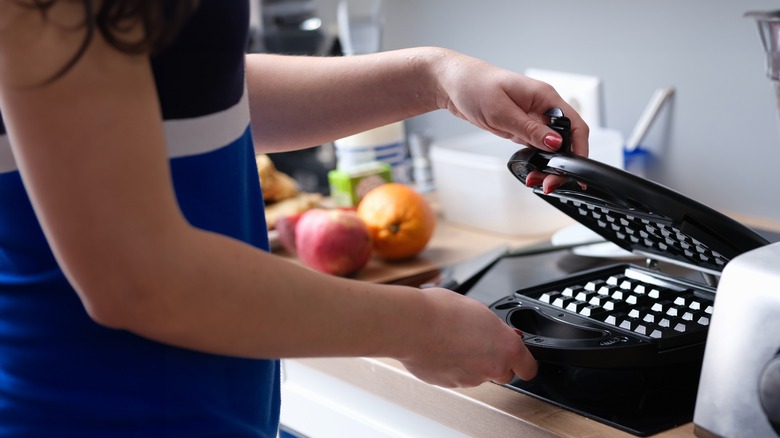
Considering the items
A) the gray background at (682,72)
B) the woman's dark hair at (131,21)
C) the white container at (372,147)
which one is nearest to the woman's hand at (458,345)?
the woman's dark hair at (131,21)

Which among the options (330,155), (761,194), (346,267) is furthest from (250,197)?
(330,155)

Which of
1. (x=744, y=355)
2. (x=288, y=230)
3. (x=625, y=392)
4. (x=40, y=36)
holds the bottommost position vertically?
(x=288, y=230)

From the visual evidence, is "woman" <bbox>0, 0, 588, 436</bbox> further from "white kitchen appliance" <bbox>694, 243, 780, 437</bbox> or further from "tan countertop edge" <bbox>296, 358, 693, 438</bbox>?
"white kitchen appliance" <bbox>694, 243, 780, 437</bbox>

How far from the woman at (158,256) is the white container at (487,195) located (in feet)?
1.58

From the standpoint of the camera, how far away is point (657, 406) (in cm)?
75

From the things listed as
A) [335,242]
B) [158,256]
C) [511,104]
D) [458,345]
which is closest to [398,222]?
[335,242]

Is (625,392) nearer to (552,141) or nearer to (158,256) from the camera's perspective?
(552,141)

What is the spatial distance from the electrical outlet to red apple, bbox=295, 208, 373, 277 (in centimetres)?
41

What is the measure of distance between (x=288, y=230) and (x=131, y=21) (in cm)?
82

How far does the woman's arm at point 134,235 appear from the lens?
48 cm

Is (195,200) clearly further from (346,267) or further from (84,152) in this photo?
(346,267)

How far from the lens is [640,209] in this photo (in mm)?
763

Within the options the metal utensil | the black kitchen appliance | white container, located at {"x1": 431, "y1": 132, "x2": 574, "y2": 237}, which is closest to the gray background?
white container, located at {"x1": 431, "y1": 132, "x2": 574, "y2": 237}

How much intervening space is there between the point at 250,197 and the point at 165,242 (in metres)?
0.20
